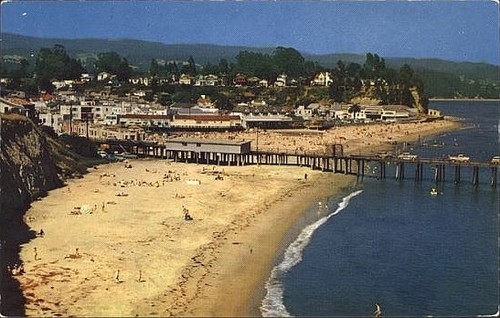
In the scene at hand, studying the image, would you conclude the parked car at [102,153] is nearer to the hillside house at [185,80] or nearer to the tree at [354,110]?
the tree at [354,110]

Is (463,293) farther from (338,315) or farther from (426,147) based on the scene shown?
(426,147)

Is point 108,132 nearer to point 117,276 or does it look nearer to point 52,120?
point 52,120

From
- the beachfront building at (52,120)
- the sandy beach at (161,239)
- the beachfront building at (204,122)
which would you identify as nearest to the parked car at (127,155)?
the sandy beach at (161,239)

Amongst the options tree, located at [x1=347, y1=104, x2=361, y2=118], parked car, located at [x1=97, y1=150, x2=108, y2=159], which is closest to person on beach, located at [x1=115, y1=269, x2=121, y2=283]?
parked car, located at [x1=97, y1=150, x2=108, y2=159]

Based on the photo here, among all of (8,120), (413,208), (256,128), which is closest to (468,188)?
(413,208)

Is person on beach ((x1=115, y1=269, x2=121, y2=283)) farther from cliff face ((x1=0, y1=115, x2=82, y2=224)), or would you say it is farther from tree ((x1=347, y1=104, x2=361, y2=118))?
tree ((x1=347, y1=104, x2=361, y2=118))

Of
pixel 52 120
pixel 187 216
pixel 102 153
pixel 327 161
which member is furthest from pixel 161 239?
pixel 52 120
